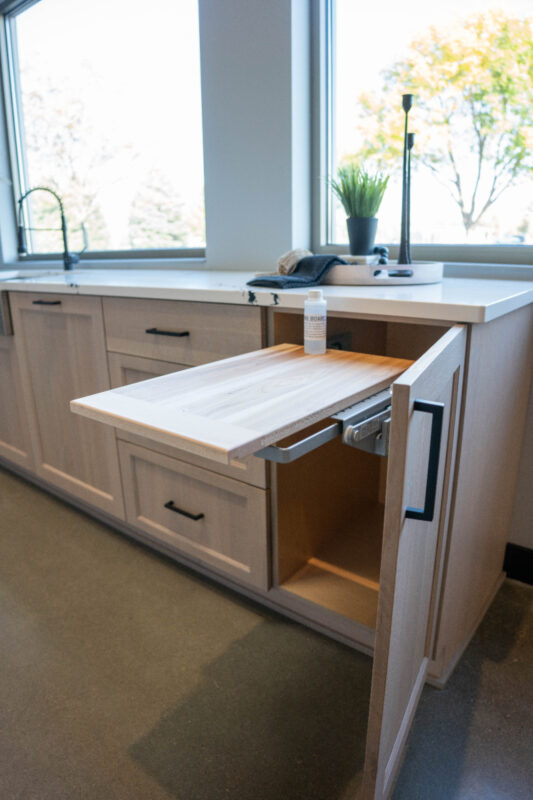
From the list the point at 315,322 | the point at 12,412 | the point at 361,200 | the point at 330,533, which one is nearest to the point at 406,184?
the point at 361,200

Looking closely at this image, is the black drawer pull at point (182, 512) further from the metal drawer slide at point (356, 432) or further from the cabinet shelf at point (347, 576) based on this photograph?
the metal drawer slide at point (356, 432)

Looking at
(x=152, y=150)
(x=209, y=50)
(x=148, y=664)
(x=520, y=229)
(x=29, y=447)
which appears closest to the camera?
(x=148, y=664)

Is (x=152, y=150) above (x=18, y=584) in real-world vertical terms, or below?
above

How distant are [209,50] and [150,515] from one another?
1.58 m

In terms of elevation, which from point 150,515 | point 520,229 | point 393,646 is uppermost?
point 520,229

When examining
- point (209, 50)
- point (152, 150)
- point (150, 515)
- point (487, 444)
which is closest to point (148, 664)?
point (150, 515)

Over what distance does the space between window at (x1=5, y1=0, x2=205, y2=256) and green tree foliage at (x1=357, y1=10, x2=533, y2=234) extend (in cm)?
95

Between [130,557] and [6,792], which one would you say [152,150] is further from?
[6,792]

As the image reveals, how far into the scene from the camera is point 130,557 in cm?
170

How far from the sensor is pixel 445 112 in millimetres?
1534

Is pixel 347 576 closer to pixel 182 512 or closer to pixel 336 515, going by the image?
pixel 336 515

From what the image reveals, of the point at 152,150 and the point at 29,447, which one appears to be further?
the point at 152,150

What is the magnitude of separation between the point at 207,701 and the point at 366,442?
0.76 m

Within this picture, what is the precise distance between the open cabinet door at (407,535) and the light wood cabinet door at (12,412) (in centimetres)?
164
